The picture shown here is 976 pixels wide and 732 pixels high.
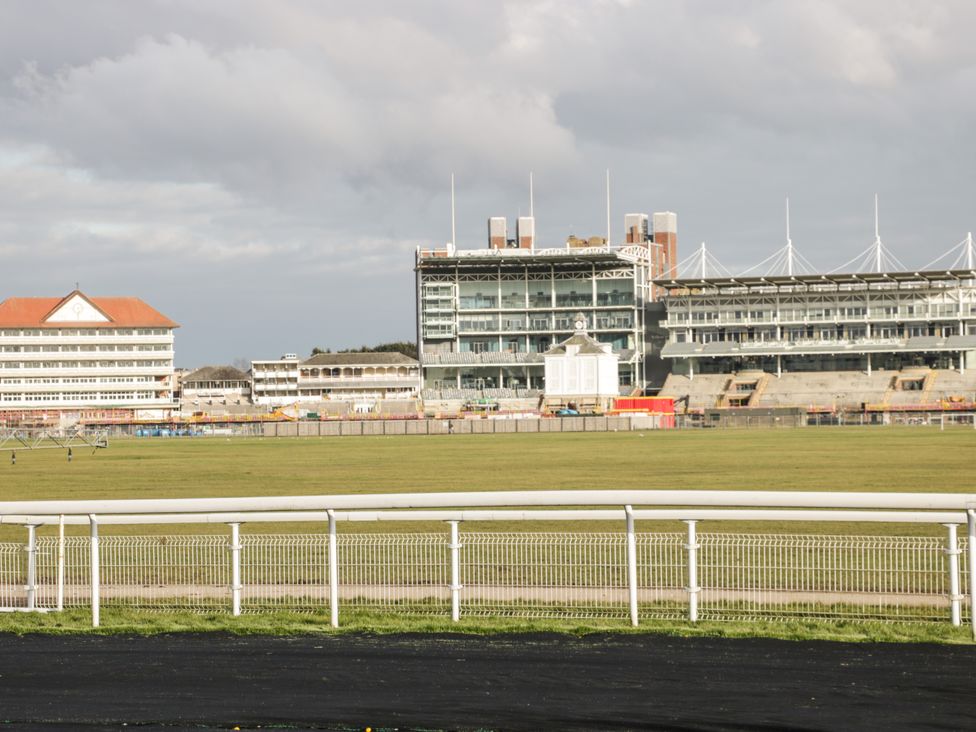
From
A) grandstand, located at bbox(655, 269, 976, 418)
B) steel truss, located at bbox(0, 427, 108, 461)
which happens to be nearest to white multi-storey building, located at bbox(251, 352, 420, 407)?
grandstand, located at bbox(655, 269, 976, 418)

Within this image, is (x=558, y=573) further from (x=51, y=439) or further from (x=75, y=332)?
(x=75, y=332)

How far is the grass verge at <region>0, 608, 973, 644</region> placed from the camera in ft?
45.4

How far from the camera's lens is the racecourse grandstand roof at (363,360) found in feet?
557

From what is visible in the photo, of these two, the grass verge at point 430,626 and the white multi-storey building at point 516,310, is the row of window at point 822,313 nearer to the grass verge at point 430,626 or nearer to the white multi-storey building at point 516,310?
the white multi-storey building at point 516,310

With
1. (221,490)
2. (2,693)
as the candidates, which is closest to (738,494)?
(2,693)

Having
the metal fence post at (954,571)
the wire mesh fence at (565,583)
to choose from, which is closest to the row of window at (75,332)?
the wire mesh fence at (565,583)

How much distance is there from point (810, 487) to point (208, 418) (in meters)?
112

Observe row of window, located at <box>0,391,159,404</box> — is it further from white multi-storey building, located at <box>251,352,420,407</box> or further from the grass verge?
the grass verge

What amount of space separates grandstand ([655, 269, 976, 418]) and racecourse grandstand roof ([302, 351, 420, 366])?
33.2 metres

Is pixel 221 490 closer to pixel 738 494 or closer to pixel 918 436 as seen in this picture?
pixel 738 494

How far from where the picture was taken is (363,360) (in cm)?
17088

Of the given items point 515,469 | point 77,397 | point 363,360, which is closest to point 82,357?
point 77,397

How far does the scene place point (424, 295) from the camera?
166m

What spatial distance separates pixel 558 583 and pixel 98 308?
6185 inches
